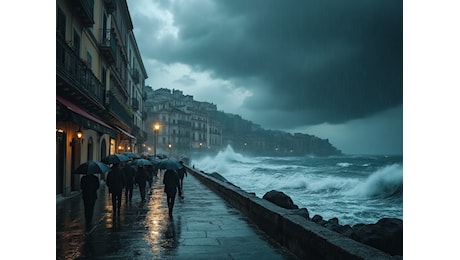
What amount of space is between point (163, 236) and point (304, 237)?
9.52ft

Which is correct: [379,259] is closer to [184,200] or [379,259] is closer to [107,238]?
[107,238]

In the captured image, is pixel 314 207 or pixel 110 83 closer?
pixel 314 207

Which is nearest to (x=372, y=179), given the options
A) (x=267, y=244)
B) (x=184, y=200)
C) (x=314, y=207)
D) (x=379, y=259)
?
(x=314, y=207)

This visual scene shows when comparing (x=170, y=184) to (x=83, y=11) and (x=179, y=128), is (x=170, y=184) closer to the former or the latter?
(x=83, y=11)

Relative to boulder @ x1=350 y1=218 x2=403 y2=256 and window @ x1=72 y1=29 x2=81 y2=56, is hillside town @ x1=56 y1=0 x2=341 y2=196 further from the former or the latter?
boulder @ x1=350 y1=218 x2=403 y2=256

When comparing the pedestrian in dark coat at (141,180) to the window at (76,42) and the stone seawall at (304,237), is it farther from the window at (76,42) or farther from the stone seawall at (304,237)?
the stone seawall at (304,237)

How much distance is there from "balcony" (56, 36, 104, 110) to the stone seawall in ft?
21.3

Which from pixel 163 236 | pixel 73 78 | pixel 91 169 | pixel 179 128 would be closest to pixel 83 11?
pixel 73 78

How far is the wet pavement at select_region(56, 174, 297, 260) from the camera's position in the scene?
18.3 ft

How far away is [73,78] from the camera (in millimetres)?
11508

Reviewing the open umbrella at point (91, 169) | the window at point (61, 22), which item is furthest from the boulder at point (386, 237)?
the window at point (61, 22)

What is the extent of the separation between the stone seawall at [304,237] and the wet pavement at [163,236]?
0.61 ft
